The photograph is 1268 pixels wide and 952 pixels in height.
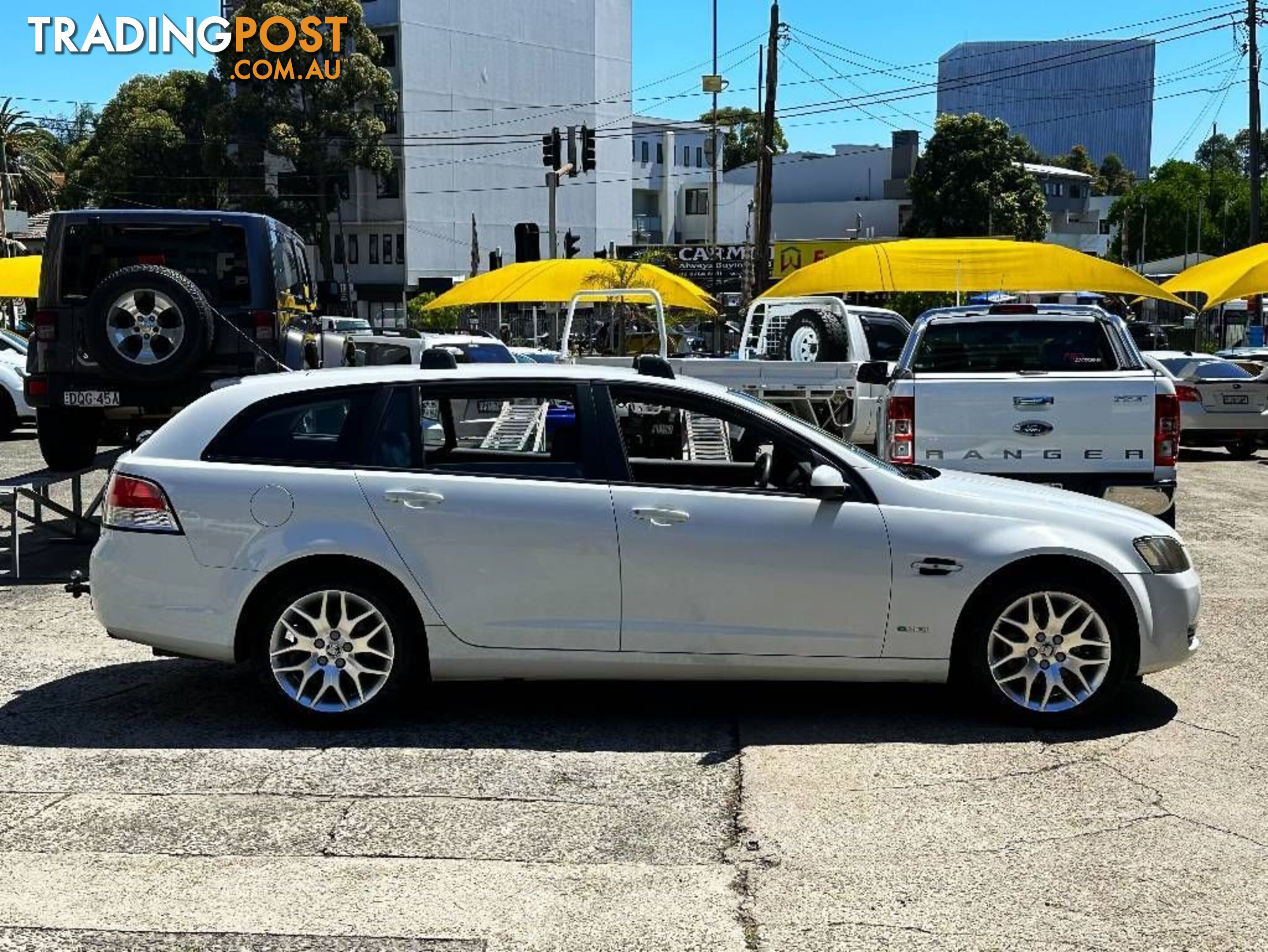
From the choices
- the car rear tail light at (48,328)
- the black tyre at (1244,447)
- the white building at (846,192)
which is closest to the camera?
the car rear tail light at (48,328)

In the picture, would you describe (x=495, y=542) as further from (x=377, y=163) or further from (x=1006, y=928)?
(x=377, y=163)

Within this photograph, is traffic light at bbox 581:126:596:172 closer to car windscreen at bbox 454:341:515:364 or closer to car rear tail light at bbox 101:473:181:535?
car windscreen at bbox 454:341:515:364

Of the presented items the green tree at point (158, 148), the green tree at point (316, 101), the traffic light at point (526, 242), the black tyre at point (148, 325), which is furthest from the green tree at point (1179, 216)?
the black tyre at point (148, 325)

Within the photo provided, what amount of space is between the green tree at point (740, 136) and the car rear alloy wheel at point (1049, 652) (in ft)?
302

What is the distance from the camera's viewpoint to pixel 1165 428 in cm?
965

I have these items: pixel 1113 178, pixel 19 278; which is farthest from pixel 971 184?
pixel 1113 178

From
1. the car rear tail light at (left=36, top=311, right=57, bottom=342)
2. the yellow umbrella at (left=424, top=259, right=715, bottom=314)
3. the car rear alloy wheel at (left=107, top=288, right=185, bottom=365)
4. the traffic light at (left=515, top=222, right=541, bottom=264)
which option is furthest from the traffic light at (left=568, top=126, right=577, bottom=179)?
the car rear alloy wheel at (left=107, top=288, right=185, bottom=365)

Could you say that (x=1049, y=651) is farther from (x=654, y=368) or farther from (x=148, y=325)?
(x=148, y=325)

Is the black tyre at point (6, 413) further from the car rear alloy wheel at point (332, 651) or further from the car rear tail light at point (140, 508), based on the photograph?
the car rear alloy wheel at point (332, 651)

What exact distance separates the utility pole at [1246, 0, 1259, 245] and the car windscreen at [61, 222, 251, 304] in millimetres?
30553

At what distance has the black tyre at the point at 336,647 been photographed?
6.28 metres

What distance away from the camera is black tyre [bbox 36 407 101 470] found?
11.8 m

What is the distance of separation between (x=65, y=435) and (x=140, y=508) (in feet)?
19.6

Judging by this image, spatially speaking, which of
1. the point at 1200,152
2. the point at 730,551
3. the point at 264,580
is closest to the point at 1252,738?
the point at 730,551
